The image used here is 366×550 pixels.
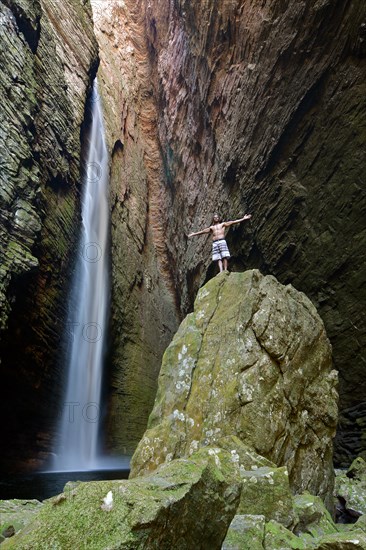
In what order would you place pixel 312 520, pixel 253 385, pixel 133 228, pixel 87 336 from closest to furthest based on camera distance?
1. pixel 312 520
2. pixel 253 385
3. pixel 87 336
4. pixel 133 228

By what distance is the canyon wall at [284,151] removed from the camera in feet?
35.2

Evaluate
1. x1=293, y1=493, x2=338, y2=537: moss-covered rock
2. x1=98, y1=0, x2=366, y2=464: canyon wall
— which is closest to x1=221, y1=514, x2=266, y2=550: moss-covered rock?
x1=293, y1=493, x2=338, y2=537: moss-covered rock

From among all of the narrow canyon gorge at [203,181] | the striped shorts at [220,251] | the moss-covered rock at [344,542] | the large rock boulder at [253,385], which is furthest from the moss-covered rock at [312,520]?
the narrow canyon gorge at [203,181]

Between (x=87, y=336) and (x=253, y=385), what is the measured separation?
10.1m

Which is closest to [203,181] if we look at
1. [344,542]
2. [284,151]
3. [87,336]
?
[284,151]

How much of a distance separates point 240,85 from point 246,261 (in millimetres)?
5722

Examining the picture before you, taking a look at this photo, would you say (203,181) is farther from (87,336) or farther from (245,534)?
(245,534)

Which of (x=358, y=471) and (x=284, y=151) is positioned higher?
(x=284, y=151)

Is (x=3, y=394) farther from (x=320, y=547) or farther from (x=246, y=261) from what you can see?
(x=320, y=547)

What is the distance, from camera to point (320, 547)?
3535mm

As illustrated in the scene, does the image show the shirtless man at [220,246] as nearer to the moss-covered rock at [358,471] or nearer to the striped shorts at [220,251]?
the striped shorts at [220,251]

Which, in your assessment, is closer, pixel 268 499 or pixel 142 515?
pixel 142 515

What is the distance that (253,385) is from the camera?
21.3ft

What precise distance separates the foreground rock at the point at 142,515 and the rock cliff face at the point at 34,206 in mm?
7756
